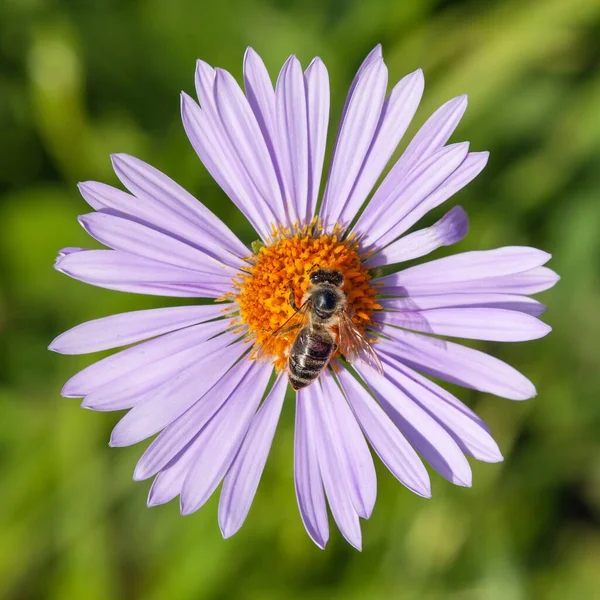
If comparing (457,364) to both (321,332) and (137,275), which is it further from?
(137,275)

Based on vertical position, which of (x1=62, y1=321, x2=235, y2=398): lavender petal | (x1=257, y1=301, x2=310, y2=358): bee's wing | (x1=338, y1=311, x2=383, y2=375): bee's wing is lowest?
(x1=338, y1=311, x2=383, y2=375): bee's wing

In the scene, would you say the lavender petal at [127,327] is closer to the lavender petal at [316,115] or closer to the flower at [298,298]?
the flower at [298,298]

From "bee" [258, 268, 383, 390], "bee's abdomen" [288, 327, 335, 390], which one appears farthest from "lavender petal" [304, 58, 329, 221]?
"bee's abdomen" [288, 327, 335, 390]

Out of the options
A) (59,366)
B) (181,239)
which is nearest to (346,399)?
(181,239)

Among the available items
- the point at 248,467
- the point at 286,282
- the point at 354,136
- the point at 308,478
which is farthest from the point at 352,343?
the point at 354,136

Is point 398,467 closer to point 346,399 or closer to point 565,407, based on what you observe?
point 346,399

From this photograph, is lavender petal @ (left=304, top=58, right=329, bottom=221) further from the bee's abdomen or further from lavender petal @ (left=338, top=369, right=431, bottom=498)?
lavender petal @ (left=338, top=369, right=431, bottom=498)
